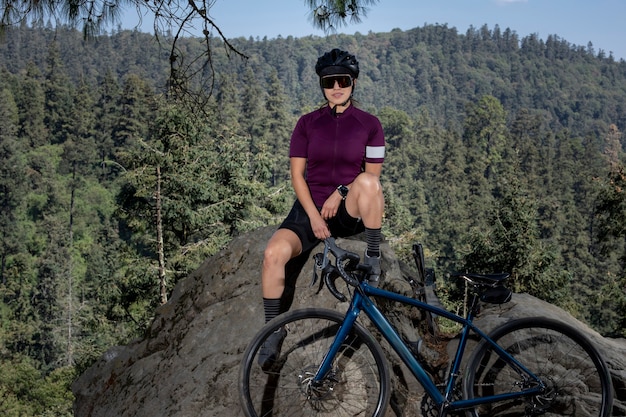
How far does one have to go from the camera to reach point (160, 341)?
532cm

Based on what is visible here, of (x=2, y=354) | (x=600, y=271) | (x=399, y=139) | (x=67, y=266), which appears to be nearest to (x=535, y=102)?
(x=399, y=139)

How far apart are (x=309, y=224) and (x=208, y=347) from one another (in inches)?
54.4

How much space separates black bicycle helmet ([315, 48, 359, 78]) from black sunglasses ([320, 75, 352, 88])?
0.04 metres

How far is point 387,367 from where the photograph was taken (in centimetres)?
343

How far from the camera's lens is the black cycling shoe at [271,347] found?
3.40 metres

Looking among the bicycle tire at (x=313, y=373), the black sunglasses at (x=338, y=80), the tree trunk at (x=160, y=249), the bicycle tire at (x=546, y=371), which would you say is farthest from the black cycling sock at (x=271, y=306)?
the tree trunk at (x=160, y=249)

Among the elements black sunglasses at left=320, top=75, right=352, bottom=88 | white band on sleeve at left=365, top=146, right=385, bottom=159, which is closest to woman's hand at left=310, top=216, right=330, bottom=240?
white band on sleeve at left=365, top=146, right=385, bottom=159

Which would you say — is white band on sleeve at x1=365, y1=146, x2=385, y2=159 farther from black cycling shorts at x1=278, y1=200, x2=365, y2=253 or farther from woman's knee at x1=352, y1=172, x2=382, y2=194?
black cycling shorts at x1=278, y1=200, x2=365, y2=253

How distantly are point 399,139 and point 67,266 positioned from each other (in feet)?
186

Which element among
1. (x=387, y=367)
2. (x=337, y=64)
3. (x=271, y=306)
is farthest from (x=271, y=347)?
(x=337, y=64)

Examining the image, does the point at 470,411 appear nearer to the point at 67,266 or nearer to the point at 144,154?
the point at 144,154

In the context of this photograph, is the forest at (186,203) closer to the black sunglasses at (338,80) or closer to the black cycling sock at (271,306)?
the black sunglasses at (338,80)

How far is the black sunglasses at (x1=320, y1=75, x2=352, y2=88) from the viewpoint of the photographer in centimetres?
406

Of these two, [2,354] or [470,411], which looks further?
[2,354]
